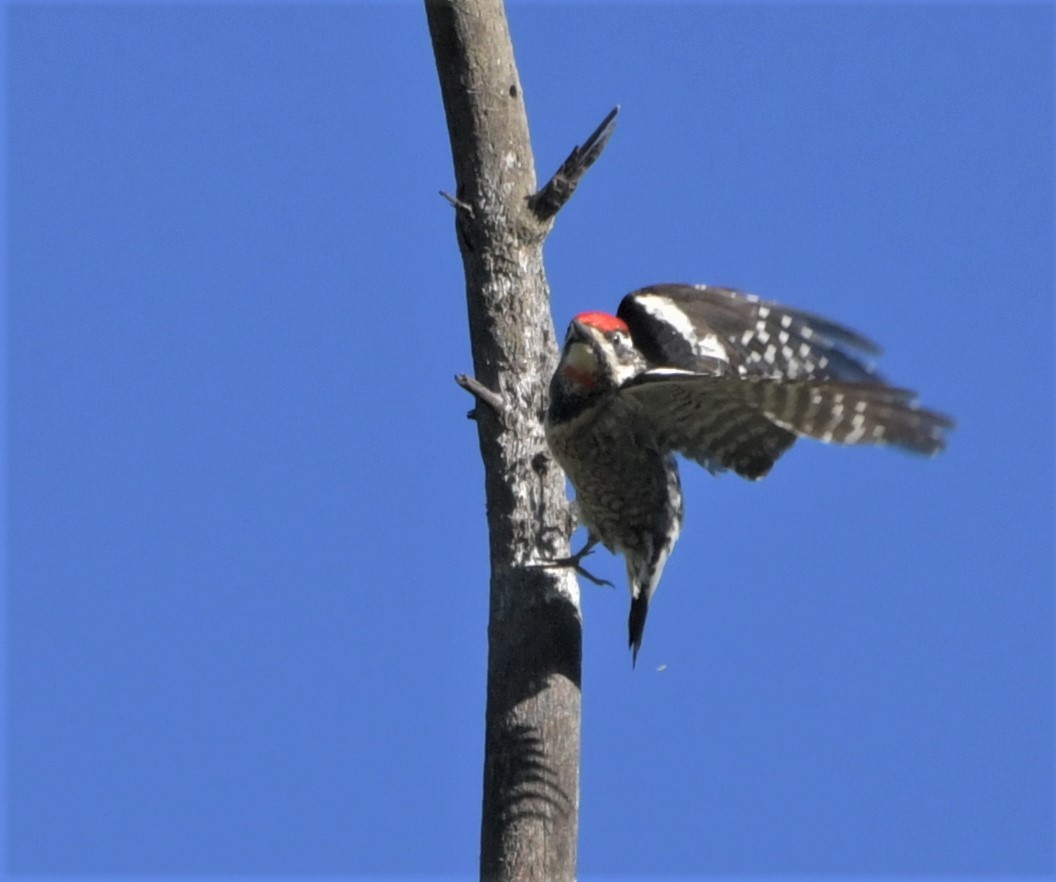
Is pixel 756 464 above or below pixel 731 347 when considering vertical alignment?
Result: below

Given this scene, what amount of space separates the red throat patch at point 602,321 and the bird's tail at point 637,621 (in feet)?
2.80

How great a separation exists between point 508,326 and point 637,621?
1085 millimetres

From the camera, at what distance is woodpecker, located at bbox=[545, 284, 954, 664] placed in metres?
3.73

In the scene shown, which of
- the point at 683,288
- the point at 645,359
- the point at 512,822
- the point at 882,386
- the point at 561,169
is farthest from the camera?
the point at 683,288

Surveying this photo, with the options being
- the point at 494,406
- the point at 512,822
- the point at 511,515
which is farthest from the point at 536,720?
the point at 494,406

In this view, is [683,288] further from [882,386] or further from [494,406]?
[882,386]

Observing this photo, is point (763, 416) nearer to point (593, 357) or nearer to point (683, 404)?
point (683, 404)

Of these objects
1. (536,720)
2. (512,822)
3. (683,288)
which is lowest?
(512,822)

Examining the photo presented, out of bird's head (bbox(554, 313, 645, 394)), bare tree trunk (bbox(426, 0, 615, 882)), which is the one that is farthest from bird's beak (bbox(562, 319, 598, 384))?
bare tree trunk (bbox(426, 0, 615, 882))

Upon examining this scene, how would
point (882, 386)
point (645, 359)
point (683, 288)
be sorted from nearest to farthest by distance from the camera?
point (882, 386) < point (645, 359) < point (683, 288)

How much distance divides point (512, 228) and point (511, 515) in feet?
2.73

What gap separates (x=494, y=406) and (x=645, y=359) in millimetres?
865

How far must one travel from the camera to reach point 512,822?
3.90m

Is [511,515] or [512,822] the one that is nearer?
[512,822]
